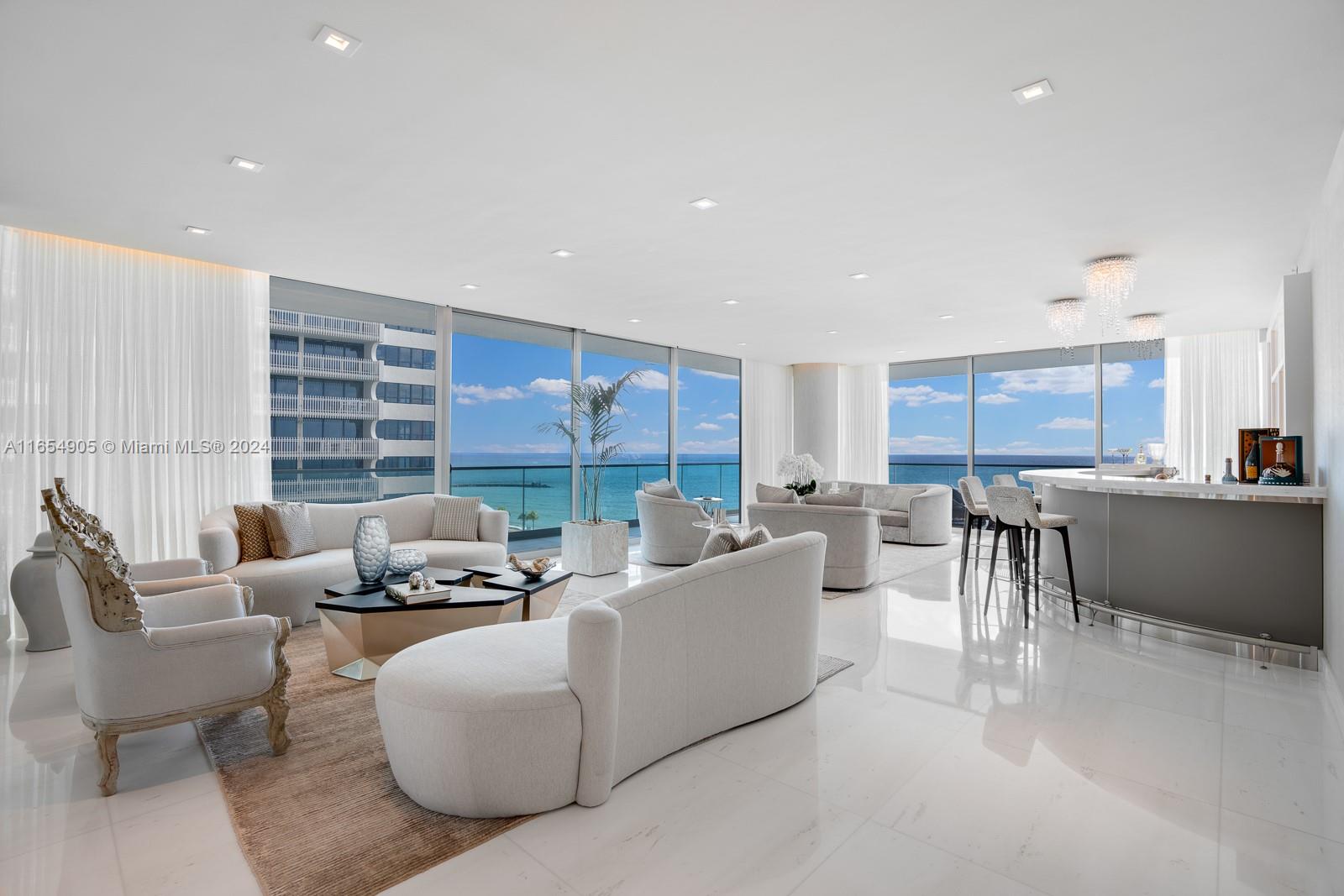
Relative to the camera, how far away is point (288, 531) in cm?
468

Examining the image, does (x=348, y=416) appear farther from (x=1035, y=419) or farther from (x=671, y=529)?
(x=1035, y=419)

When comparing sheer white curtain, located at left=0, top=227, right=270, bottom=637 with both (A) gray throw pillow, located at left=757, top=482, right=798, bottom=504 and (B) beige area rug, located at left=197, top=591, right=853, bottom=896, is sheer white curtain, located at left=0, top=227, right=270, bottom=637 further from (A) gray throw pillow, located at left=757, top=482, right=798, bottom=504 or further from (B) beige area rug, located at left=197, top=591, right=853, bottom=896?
(A) gray throw pillow, located at left=757, top=482, right=798, bottom=504

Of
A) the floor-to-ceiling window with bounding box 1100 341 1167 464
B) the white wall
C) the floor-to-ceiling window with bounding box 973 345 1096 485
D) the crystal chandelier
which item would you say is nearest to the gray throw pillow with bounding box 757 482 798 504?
the crystal chandelier

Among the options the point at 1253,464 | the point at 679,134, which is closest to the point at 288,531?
the point at 679,134

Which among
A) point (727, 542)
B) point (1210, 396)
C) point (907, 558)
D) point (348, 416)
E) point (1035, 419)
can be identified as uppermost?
point (1035, 419)

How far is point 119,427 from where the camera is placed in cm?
471

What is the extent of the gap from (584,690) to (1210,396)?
9194 mm

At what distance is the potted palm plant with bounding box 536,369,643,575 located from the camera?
6.24 m

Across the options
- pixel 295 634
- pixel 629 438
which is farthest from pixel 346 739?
pixel 629 438

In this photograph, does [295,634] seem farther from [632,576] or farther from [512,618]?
[632,576]

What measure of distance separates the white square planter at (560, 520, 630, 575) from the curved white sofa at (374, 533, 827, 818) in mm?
3380

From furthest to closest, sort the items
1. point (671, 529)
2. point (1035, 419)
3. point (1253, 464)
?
point (1035, 419) < point (671, 529) < point (1253, 464)

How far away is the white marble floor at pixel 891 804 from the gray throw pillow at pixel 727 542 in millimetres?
→ 763

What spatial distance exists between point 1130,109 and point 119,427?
20.7 ft
